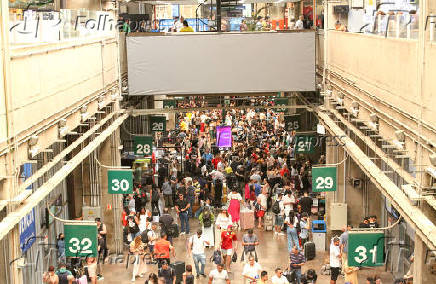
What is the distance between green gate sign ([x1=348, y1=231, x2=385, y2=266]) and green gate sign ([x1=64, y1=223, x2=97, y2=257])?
194 inches

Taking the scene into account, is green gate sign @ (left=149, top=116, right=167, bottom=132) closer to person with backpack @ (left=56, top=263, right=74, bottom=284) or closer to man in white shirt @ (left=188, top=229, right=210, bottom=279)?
man in white shirt @ (left=188, top=229, right=210, bottom=279)

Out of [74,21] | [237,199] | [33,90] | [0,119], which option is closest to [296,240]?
[237,199]

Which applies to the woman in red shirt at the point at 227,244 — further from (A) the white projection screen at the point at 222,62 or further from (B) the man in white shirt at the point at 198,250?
(A) the white projection screen at the point at 222,62

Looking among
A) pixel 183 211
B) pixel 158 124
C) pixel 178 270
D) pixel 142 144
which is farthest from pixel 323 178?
pixel 158 124

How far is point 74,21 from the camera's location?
53.6ft

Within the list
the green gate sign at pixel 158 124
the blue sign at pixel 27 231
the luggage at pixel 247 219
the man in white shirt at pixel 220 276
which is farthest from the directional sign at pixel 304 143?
the blue sign at pixel 27 231

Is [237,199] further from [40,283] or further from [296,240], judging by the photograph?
[40,283]

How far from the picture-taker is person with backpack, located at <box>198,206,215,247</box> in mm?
21027

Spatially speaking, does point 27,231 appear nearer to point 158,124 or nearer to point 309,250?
point 309,250

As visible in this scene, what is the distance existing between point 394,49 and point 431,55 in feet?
7.99

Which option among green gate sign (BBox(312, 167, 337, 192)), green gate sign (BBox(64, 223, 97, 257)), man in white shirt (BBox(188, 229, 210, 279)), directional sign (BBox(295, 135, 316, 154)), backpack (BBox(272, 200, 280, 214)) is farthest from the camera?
directional sign (BBox(295, 135, 316, 154))

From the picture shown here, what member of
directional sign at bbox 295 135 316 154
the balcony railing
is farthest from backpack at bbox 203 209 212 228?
directional sign at bbox 295 135 316 154

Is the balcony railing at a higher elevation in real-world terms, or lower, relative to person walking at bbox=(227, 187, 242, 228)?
higher

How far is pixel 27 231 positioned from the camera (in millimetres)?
15148
